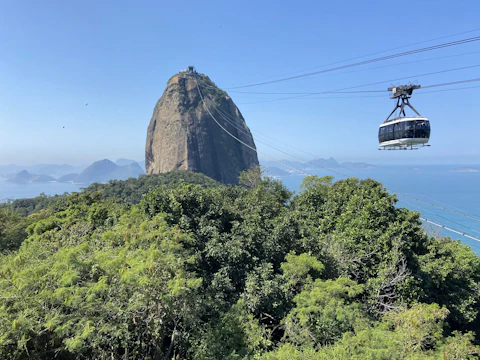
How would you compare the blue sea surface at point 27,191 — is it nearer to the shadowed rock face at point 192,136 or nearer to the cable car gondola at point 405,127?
the shadowed rock face at point 192,136

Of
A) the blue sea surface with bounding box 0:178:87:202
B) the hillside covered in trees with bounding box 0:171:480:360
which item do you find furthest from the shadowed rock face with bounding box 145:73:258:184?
the blue sea surface with bounding box 0:178:87:202

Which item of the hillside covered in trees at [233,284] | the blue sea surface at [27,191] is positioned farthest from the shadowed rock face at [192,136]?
the blue sea surface at [27,191]

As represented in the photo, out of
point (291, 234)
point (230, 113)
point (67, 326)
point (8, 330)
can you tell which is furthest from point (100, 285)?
point (230, 113)

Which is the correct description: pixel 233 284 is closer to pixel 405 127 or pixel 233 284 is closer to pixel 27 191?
pixel 405 127

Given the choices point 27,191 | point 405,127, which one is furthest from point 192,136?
point 27,191

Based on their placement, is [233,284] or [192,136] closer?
[233,284]

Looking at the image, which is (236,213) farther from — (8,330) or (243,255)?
(8,330)
